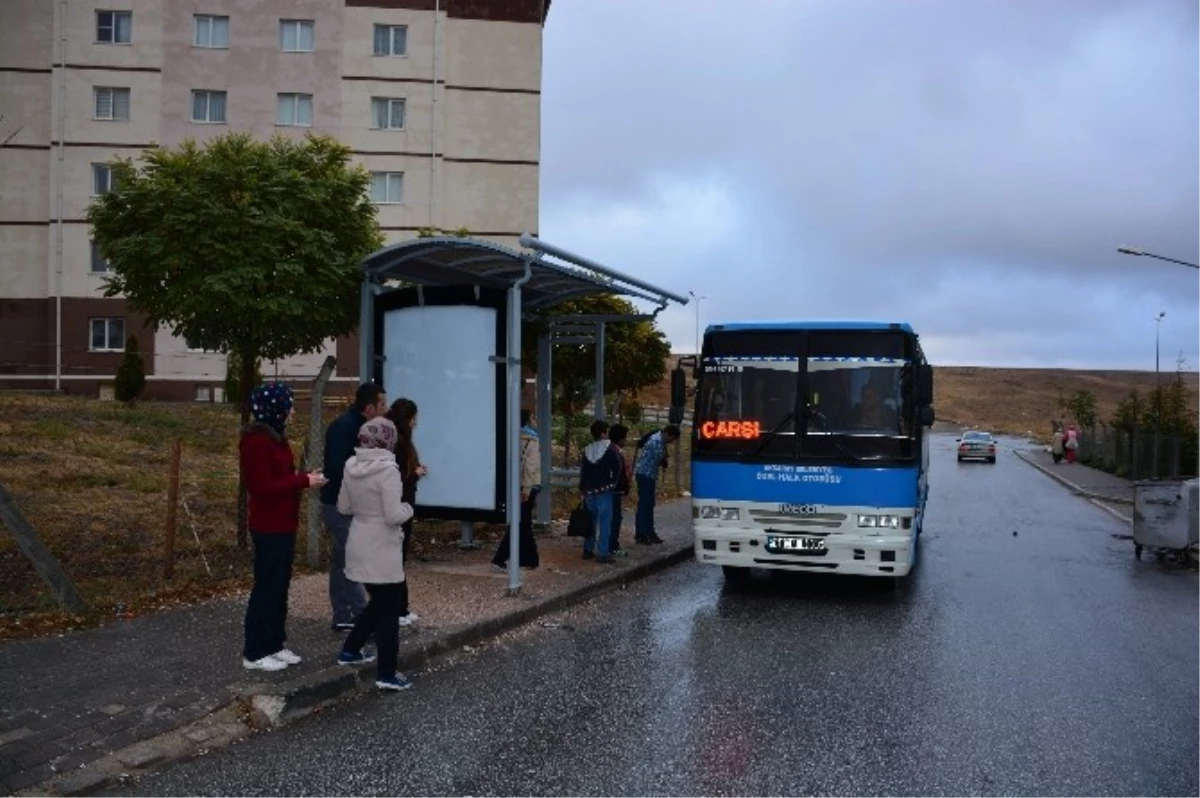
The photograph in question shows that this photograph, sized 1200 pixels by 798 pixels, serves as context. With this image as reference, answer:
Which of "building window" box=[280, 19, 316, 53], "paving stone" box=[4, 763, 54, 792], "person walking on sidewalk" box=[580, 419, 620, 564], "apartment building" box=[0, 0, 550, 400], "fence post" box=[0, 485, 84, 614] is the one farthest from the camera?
"building window" box=[280, 19, 316, 53]

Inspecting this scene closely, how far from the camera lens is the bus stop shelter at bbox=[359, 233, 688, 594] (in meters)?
9.85

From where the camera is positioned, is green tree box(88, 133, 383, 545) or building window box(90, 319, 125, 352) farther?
building window box(90, 319, 125, 352)

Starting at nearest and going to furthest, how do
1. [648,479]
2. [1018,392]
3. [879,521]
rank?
[879,521] → [648,479] → [1018,392]

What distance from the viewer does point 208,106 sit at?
42.8 metres

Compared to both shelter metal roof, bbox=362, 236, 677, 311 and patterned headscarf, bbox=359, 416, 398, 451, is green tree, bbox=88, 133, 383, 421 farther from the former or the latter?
patterned headscarf, bbox=359, 416, 398, 451

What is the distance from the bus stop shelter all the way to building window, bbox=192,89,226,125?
3465 cm

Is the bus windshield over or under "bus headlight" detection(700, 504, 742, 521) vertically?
over

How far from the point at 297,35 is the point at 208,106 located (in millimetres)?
4601

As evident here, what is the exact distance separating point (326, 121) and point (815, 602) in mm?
37810

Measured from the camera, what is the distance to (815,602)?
10992 mm

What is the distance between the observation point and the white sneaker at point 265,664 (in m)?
6.85

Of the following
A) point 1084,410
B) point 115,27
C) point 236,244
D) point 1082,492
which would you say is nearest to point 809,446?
point 236,244

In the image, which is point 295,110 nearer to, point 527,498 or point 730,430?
point 527,498

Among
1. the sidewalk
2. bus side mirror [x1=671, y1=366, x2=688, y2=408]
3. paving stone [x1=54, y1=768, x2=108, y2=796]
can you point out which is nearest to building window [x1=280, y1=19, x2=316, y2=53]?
bus side mirror [x1=671, y1=366, x2=688, y2=408]
